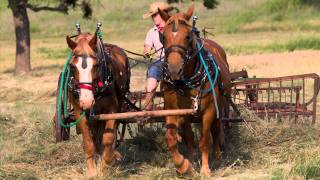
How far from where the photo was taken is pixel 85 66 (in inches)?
299

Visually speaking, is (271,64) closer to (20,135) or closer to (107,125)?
(20,135)

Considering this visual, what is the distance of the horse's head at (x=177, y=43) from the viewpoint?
7.43m

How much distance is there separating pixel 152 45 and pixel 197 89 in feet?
5.68

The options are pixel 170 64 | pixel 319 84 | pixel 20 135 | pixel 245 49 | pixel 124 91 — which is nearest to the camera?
pixel 170 64

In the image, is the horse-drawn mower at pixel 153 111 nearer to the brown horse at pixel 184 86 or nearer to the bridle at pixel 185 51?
the brown horse at pixel 184 86

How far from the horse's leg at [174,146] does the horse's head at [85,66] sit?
1043mm

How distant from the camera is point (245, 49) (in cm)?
3078

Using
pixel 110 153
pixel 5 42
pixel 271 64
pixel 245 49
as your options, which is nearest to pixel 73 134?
pixel 110 153

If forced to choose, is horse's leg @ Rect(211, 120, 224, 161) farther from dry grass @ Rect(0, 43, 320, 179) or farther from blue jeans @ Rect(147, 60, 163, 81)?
blue jeans @ Rect(147, 60, 163, 81)

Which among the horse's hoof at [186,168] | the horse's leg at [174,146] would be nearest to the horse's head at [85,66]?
the horse's leg at [174,146]

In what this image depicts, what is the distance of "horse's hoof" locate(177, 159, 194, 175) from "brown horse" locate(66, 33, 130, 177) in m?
0.86

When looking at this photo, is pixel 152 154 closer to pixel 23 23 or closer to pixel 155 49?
pixel 155 49

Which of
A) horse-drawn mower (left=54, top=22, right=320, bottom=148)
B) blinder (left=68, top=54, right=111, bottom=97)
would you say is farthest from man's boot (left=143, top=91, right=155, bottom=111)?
blinder (left=68, top=54, right=111, bottom=97)

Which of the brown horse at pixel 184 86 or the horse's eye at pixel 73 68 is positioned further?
the horse's eye at pixel 73 68
